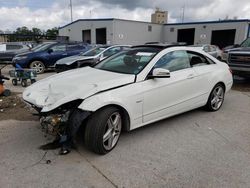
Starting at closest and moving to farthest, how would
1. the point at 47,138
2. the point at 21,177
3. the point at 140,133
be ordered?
the point at 21,177 < the point at 47,138 < the point at 140,133

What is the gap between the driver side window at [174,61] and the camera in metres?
4.15

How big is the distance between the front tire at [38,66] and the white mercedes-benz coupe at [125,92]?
309 inches

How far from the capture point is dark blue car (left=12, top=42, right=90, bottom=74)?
11320 mm

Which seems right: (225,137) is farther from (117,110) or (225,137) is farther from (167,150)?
(117,110)

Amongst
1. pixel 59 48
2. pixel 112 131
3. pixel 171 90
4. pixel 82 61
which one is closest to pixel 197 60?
pixel 171 90

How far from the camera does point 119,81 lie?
11.5ft

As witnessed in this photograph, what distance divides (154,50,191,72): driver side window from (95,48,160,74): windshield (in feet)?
0.64

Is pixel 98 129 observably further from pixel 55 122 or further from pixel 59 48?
pixel 59 48

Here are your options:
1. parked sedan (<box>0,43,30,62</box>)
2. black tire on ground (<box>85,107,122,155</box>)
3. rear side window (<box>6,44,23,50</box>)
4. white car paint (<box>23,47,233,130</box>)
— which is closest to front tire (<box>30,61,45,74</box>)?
parked sedan (<box>0,43,30,62</box>)

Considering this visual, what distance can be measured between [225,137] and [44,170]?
3004 mm

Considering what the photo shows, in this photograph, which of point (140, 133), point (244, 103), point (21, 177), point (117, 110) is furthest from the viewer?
point (244, 103)

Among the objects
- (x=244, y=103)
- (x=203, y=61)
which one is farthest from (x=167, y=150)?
(x=244, y=103)

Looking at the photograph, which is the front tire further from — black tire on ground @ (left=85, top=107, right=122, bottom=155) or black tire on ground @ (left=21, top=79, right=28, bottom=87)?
black tire on ground @ (left=85, top=107, right=122, bottom=155)

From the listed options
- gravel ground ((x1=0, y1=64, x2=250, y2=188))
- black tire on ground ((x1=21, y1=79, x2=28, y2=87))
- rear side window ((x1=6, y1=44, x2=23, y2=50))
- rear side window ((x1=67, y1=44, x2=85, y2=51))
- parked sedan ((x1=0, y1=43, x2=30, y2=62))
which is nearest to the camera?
gravel ground ((x1=0, y1=64, x2=250, y2=188))
